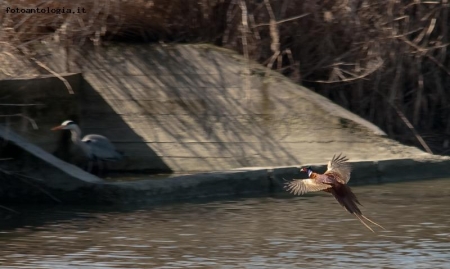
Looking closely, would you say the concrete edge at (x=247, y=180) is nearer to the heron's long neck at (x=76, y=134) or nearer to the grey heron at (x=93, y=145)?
the grey heron at (x=93, y=145)

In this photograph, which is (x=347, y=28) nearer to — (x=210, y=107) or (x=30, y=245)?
(x=210, y=107)

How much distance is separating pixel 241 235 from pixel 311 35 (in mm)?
6223

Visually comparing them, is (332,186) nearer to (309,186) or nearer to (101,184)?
Answer: (309,186)

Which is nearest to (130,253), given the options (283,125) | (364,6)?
(283,125)

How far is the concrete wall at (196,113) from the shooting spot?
13.4 metres

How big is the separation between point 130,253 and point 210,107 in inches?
226

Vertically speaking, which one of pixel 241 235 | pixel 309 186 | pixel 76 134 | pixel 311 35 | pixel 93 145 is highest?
pixel 311 35

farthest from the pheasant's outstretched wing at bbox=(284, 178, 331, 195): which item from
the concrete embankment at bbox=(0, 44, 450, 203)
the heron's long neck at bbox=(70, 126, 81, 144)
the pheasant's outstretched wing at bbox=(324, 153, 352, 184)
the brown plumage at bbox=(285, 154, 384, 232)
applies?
the heron's long neck at bbox=(70, 126, 81, 144)

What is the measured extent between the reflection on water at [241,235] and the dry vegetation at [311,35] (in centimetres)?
327

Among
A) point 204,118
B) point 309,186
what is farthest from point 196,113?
point 309,186

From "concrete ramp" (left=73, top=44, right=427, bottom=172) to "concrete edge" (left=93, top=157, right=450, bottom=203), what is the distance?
1.01ft

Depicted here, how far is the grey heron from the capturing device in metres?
13.5

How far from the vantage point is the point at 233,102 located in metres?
14.1

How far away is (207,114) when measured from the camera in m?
14.2
